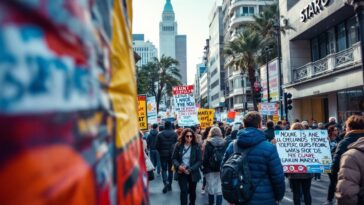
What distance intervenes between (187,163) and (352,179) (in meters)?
Result: 4.12

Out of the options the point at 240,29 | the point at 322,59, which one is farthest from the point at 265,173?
the point at 240,29

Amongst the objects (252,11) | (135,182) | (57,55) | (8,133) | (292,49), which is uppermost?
(252,11)

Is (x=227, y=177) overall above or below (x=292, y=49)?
below

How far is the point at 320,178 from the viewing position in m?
13.4

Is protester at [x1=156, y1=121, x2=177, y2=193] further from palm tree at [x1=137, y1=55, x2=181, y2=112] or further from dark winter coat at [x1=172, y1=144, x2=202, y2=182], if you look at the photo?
palm tree at [x1=137, y1=55, x2=181, y2=112]

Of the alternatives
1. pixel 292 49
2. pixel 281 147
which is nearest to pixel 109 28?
pixel 281 147

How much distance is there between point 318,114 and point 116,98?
35.2 m

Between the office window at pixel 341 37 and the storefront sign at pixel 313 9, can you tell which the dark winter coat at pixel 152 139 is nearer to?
the storefront sign at pixel 313 9

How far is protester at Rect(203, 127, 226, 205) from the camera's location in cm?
778

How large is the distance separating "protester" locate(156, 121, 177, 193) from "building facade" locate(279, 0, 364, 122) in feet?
43.2

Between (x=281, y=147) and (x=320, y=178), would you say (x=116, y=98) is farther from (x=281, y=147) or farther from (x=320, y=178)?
(x=320, y=178)

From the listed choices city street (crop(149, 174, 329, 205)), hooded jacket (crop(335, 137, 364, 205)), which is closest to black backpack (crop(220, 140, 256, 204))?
hooded jacket (crop(335, 137, 364, 205))

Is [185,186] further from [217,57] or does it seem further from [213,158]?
[217,57]

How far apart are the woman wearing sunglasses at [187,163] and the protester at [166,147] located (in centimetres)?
368
